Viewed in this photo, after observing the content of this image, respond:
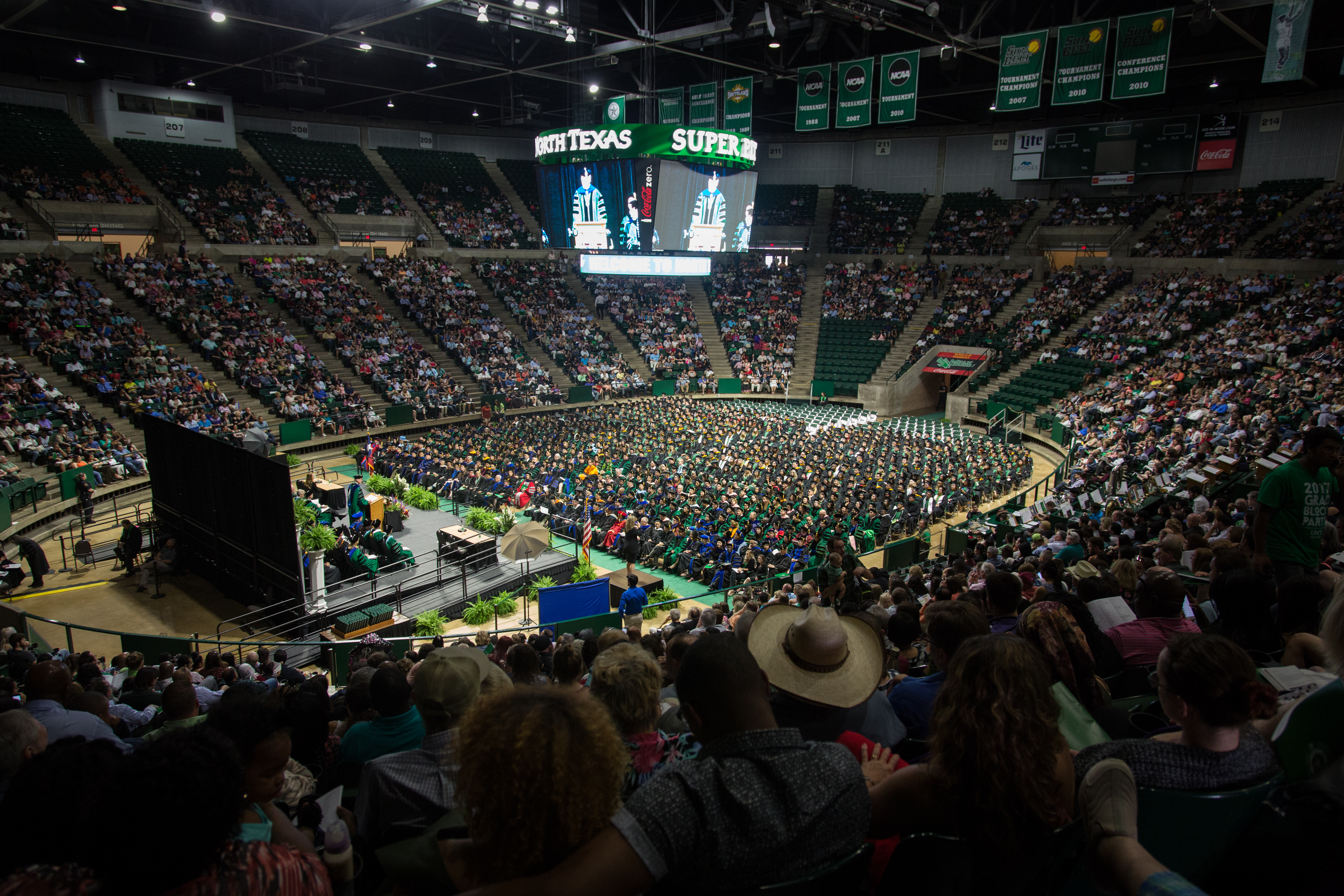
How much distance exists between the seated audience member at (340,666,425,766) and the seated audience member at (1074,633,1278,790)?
3187 millimetres

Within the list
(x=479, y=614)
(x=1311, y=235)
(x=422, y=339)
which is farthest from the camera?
(x=422, y=339)

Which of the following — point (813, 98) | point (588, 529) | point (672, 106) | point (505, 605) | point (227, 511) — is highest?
point (672, 106)

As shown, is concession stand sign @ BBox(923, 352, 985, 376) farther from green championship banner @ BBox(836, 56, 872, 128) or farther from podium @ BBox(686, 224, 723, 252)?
green championship banner @ BBox(836, 56, 872, 128)

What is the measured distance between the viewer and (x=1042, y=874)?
2.27 metres

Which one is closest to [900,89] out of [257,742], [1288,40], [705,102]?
[705,102]

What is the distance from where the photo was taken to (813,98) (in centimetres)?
2483

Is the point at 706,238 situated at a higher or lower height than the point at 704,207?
lower

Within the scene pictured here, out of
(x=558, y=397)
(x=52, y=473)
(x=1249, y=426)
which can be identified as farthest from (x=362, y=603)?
(x=558, y=397)

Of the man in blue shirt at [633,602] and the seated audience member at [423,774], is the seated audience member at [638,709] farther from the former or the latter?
the man in blue shirt at [633,602]

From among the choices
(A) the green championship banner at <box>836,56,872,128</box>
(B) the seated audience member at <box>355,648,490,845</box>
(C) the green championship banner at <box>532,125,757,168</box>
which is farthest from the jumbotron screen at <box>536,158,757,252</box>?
(B) the seated audience member at <box>355,648,490,845</box>

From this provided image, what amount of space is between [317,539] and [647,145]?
69.2 feet

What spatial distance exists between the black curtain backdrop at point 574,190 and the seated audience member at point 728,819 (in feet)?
103

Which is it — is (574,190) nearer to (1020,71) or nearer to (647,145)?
(647,145)

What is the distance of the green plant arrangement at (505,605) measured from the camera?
1527cm
